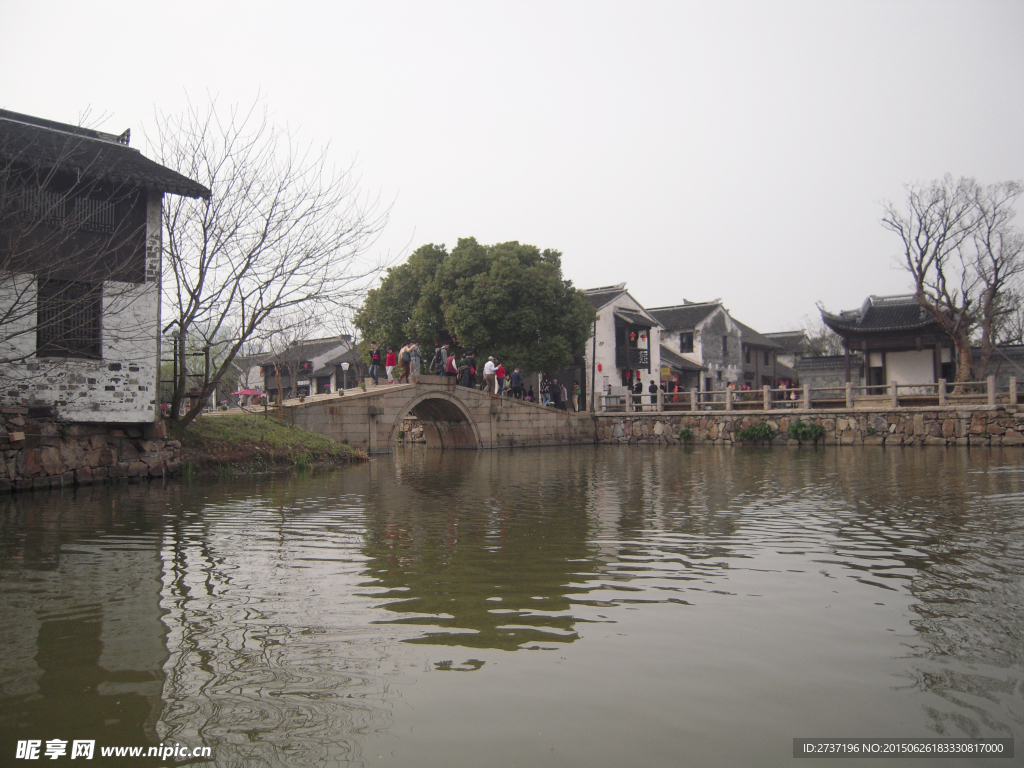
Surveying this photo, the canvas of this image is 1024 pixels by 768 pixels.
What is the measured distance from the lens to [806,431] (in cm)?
2634

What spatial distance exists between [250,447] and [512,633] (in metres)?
12.3

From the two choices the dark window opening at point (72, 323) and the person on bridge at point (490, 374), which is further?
the person on bridge at point (490, 374)

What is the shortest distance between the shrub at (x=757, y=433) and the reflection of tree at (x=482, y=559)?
16.5 metres

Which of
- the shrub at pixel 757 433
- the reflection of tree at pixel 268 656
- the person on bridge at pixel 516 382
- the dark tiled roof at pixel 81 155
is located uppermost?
the dark tiled roof at pixel 81 155

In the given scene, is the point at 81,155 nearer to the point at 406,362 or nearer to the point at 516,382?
the point at 406,362

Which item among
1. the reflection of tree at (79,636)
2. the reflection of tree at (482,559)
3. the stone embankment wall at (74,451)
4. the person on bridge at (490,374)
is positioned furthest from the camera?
the person on bridge at (490,374)

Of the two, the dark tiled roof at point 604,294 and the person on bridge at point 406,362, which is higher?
the dark tiled roof at point 604,294

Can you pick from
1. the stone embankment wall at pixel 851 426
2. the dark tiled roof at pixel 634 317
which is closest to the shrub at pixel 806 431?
the stone embankment wall at pixel 851 426

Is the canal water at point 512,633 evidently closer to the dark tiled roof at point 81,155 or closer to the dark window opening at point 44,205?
the dark window opening at point 44,205

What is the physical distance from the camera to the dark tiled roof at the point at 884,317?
1155 inches

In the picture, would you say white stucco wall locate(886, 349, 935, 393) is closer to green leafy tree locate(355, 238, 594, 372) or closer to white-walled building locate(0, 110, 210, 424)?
green leafy tree locate(355, 238, 594, 372)

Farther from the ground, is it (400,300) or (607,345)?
(400,300)

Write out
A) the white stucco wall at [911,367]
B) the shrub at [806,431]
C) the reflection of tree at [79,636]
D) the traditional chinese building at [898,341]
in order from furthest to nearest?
the white stucco wall at [911,367], the traditional chinese building at [898,341], the shrub at [806,431], the reflection of tree at [79,636]

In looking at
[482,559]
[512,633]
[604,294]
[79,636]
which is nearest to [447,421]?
[604,294]
